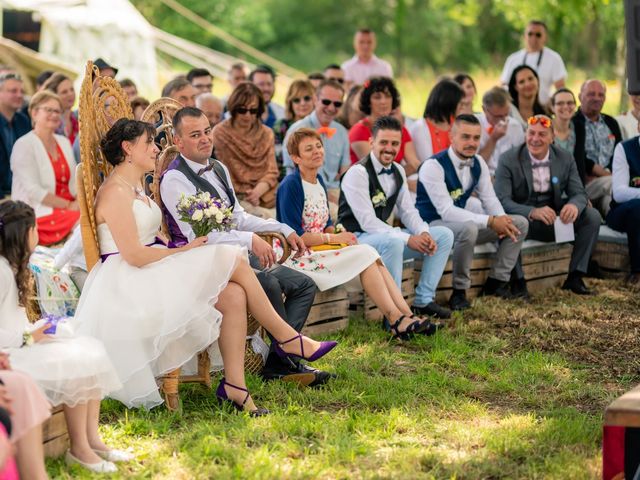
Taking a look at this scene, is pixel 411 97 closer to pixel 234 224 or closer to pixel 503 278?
pixel 503 278

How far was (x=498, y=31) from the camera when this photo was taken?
38062 mm

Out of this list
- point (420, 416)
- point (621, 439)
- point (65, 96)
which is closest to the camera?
point (621, 439)

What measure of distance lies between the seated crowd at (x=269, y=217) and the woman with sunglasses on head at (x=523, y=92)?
0.02 m

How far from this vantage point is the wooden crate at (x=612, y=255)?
8.78 meters

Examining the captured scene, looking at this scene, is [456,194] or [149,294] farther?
[456,194]

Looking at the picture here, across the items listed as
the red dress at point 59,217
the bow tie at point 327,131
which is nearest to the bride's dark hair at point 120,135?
the red dress at point 59,217

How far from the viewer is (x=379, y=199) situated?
726 cm

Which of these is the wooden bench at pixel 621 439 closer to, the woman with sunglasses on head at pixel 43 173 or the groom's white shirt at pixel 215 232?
the groom's white shirt at pixel 215 232

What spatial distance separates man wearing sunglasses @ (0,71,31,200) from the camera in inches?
345

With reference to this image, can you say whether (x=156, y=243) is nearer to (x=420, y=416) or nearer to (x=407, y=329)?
(x=420, y=416)

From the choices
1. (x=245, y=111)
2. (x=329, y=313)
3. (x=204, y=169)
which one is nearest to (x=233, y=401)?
(x=204, y=169)

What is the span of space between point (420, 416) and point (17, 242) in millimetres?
2082

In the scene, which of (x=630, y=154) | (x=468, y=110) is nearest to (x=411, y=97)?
(x=468, y=110)

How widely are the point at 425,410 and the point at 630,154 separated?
4205mm
